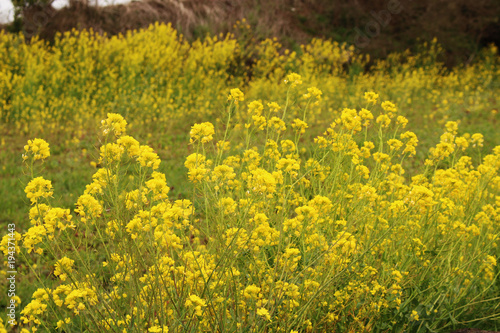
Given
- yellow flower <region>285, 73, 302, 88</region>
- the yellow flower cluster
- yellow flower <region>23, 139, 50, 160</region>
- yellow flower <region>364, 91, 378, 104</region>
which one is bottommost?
the yellow flower cluster

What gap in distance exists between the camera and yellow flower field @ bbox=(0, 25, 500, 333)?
1.88 metres

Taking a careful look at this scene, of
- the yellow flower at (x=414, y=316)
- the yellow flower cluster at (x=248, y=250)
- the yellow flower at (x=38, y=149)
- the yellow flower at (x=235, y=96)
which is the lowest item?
the yellow flower at (x=414, y=316)

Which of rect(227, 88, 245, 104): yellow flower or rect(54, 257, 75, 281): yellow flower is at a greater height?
rect(227, 88, 245, 104): yellow flower

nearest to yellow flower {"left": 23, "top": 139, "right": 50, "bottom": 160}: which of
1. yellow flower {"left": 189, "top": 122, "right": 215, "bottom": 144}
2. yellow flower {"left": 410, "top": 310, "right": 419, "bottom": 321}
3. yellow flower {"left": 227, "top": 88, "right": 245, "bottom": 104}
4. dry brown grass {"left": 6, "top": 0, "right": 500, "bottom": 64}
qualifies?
yellow flower {"left": 189, "top": 122, "right": 215, "bottom": 144}

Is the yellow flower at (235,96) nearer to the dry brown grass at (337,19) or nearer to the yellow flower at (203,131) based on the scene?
the yellow flower at (203,131)

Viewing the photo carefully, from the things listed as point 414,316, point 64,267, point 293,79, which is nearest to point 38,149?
point 64,267

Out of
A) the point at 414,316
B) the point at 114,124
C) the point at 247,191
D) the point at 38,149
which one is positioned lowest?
the point at 414,316

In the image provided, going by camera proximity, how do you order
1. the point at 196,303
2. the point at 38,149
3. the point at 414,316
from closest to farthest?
the point at 196,303 < the point at 38,149 < the point at 414,316

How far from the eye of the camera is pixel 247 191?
1926mm

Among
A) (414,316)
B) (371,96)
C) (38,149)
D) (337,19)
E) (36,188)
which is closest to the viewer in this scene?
(36,188)

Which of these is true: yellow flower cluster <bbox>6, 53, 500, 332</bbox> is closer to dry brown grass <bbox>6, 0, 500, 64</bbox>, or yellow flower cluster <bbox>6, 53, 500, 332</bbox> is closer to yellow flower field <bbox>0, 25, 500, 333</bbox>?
yellow flower field <bbox>0, 25, 500, 333</bbox>

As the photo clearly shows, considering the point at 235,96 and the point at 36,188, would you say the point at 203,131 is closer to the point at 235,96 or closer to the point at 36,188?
the point at 235,96

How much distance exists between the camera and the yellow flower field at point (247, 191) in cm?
188

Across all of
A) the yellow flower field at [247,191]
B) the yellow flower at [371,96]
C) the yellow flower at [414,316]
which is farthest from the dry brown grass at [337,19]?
the yellow flower at [414,316]
